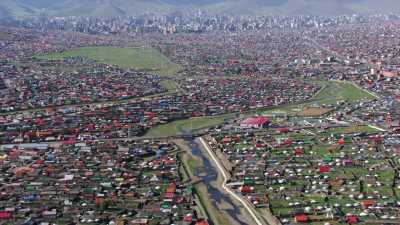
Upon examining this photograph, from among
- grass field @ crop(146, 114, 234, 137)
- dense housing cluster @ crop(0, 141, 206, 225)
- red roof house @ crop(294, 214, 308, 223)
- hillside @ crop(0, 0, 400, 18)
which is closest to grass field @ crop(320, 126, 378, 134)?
grass field @ crop(146, 114, 234, 137)

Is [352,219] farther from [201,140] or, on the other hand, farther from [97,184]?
[201,140]

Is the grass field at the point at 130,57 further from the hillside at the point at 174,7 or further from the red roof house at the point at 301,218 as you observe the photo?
the hillside at the point at 174,7

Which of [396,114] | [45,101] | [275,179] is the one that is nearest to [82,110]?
[45,101]

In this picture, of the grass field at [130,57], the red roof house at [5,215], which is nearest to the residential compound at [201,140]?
the red roof house at [5,215]

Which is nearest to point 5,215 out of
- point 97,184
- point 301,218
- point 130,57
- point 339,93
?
point 97,184

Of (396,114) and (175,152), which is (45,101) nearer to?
(175,152)
